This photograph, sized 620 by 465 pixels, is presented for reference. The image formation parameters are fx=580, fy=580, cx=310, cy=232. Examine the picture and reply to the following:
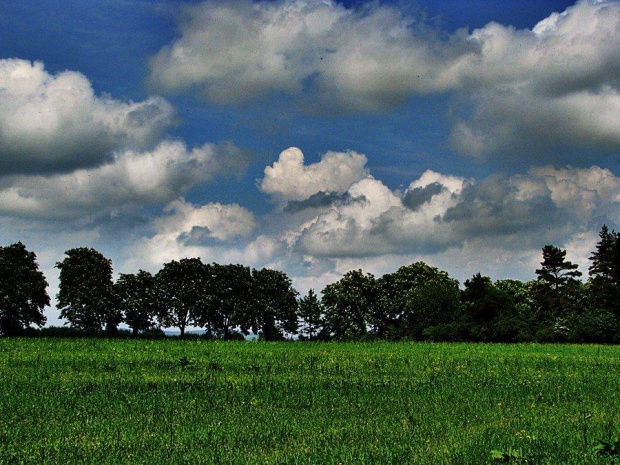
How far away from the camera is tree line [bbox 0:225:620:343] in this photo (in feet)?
229

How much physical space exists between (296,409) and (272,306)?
75003 mm

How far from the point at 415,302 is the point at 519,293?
20728 mm

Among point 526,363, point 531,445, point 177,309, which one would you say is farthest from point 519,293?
point 531,445

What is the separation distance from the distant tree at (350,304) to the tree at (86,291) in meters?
37.4

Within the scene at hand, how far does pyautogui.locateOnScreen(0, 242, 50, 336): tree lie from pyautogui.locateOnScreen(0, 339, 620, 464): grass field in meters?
41.5

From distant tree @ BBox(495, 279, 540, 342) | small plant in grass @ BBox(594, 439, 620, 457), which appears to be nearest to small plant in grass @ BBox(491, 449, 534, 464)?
small plant in grass @ BBox(594, 439, 620, 457)

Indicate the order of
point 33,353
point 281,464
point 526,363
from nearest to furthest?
point 281,464
point 33,353
point 526,363

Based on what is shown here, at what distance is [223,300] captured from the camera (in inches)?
3541

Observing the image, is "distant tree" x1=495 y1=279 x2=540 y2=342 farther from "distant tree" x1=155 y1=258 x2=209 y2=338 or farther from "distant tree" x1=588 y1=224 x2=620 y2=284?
"distant tree" x1=155 y1=258 x2=209 y2=338

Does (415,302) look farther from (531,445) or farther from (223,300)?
A: (531,445)

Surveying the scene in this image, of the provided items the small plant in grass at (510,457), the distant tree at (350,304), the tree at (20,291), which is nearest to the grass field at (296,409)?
the small plant in grass at (510,457)

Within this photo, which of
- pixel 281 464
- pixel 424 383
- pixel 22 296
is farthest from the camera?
pixel 22 296

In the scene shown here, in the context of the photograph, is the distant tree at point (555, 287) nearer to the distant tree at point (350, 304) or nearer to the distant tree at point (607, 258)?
the distant tree at point (607, 258)

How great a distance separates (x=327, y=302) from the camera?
Result: 10181 centimetres
